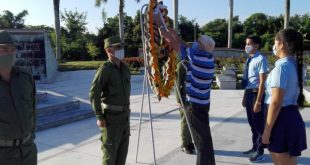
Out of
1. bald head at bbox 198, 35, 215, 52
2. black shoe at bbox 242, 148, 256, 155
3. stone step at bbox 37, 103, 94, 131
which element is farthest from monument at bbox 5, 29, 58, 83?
bald head at bbox 198, 35, 215, 52

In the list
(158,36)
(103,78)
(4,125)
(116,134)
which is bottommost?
(116,134)

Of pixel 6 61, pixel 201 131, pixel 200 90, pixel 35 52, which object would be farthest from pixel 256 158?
pixel 35 52

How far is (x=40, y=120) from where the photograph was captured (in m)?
8.20

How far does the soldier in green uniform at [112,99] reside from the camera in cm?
450

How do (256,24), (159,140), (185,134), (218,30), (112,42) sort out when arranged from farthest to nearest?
(218,30) < (256,24) < (159,140) < (185,134) < (112,42)

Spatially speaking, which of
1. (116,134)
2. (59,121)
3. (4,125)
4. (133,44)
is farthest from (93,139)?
(133,44)

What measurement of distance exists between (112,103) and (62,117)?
4.31 m

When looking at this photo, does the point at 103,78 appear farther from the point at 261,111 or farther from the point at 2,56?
the point at 261,111

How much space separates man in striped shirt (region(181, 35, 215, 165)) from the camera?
4.65m

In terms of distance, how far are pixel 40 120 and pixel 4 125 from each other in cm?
515

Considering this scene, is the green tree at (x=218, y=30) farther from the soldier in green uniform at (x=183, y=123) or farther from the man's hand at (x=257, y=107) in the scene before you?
the man's hand at (x=257, y=107)

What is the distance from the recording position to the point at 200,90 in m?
4.80

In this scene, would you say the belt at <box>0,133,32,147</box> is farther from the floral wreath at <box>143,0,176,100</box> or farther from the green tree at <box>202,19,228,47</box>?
the green tree at <box>202,19,228,47</box>

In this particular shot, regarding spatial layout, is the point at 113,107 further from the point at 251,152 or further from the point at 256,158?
the point at 251,152
